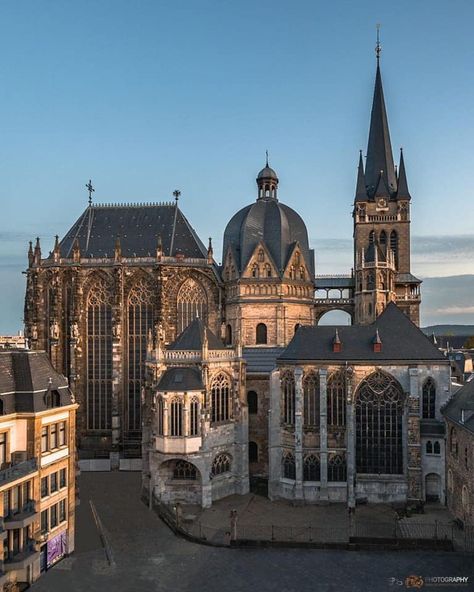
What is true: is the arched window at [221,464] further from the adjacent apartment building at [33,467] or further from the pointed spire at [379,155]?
the pointed spire at [379,155]

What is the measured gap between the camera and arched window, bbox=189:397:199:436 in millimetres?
41622

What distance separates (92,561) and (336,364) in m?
22.7

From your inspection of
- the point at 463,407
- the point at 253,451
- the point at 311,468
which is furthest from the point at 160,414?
the point at 463,407

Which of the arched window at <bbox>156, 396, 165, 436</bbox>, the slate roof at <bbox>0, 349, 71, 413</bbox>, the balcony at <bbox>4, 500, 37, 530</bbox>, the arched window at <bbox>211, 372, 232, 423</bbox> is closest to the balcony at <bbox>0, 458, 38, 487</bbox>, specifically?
the balcony at <bbox>4, 500, 37, 530</bbox>

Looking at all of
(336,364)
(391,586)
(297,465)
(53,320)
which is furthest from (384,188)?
(391,586)

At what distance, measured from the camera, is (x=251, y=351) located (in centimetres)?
5259

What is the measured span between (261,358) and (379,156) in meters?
30.4

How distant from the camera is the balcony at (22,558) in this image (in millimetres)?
25641

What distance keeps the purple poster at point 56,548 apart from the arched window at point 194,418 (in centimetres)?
1263

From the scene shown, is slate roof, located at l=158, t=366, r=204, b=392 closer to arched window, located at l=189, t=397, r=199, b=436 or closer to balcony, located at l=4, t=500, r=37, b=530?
arched window, located at l=189, t=397, r=199, b=436

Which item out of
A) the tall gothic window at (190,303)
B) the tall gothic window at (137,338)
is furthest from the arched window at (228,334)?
the tall gothic window at (137,338)

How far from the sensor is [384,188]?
63438 millimetres

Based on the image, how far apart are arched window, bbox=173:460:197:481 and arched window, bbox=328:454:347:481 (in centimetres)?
1065

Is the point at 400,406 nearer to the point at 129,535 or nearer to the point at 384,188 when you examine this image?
the point at 129,535
